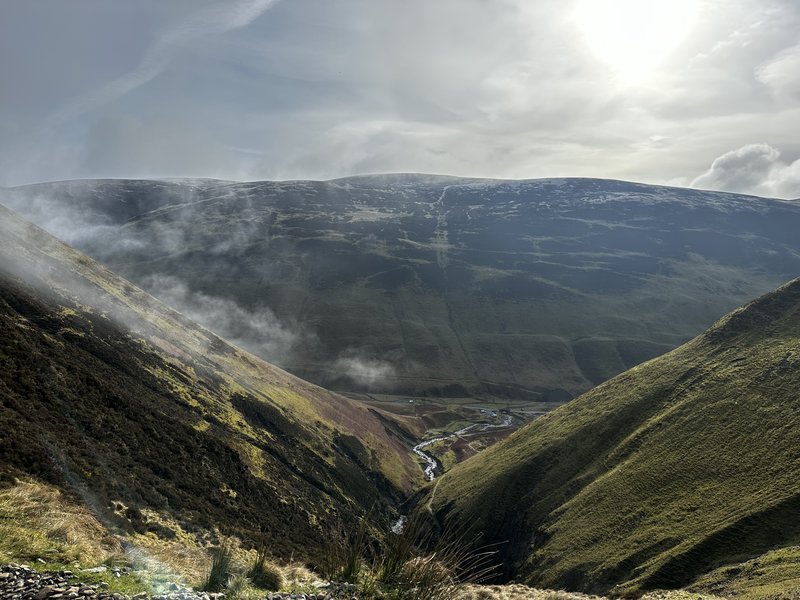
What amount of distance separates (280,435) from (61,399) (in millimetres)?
41988

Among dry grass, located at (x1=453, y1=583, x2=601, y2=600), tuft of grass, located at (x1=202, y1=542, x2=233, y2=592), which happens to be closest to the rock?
tuft of grass, located at (x1=202, y1=542, x2=233, y2=592)

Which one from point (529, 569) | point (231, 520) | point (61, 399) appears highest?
point (61, 399)

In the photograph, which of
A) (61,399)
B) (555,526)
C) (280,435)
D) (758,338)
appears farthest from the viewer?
(280,435)

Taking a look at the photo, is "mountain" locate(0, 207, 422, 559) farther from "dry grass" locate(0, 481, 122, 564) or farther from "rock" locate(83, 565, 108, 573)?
"rock" locate(83, 565, 108, 573)

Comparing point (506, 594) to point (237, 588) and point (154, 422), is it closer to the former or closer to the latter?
point (237, 588)

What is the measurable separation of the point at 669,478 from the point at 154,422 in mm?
50744

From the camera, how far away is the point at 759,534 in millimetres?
34938

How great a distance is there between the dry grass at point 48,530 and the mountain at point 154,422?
2665 millimetres

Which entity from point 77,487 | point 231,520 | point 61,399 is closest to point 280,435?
point 231,520

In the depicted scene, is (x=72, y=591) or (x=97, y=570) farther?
(x=97, y=570)

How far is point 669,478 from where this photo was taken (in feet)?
159

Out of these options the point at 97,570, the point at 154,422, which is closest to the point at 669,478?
the point at 97,570

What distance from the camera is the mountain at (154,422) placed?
3484 cm

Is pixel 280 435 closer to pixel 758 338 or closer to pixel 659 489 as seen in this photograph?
pixel 659 489
